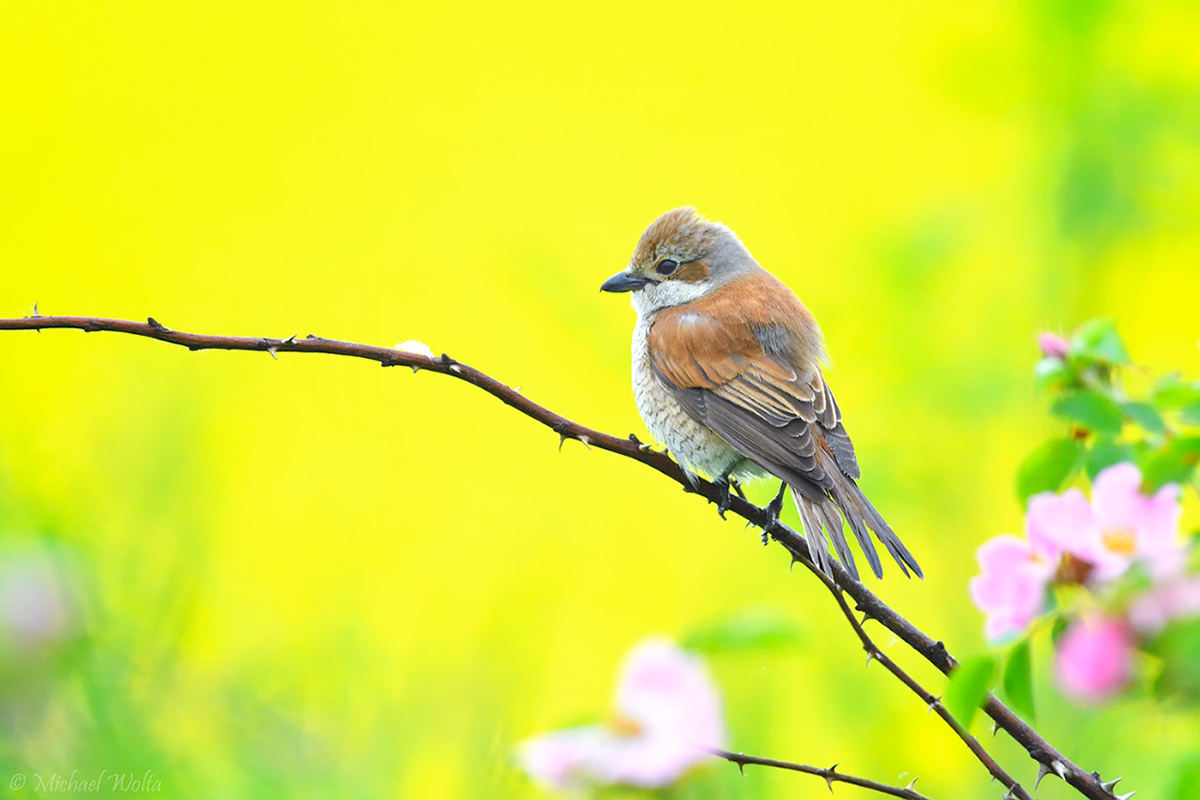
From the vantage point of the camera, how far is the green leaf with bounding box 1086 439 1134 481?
109 centimetres

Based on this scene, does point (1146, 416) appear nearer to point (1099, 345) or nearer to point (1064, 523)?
point (1099, 345)

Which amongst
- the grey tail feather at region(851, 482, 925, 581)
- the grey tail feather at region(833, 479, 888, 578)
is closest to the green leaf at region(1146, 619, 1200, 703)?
the grey tail feather at region(851, 482, 925, 581)

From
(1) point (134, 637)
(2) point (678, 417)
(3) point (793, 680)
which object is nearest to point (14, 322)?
(1) point (134, 637)

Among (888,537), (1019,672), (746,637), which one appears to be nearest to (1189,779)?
(1019,672)

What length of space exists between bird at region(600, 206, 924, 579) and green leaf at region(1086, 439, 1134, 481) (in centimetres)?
102

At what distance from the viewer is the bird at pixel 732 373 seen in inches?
94.8

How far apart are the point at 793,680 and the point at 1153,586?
2443mm

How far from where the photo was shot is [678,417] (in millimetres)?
2846

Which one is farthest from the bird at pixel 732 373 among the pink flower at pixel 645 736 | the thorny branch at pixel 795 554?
the pink flower at pixel 645 736

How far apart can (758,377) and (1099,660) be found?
2025mm

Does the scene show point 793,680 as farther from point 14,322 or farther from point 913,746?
point 14,322

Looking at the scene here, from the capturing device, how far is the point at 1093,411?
1.07 meters

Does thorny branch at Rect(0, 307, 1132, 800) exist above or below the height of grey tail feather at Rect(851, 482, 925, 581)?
below

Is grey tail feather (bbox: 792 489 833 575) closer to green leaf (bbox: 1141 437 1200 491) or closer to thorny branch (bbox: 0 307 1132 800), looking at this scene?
thorny branch (bbox: 0 307 1132 800)
